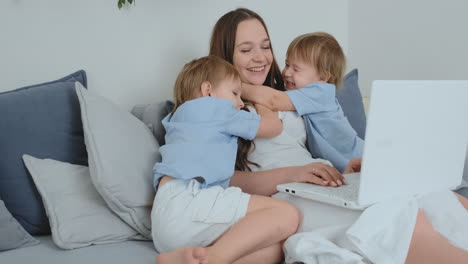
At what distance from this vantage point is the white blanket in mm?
1221

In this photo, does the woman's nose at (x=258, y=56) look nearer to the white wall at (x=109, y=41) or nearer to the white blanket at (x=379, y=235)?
the white wall at (x=109, y=41)

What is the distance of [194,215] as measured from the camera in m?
1.37

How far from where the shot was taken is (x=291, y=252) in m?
1.33

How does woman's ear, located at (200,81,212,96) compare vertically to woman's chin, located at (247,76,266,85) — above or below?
above

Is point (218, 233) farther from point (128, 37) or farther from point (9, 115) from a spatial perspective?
point (128, 37)

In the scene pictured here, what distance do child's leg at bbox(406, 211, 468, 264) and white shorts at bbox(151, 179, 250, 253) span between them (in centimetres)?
41

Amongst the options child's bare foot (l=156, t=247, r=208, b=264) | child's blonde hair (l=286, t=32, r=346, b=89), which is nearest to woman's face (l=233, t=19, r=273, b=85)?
child's blonde hair (l=286, t=32, r=346, b=89)

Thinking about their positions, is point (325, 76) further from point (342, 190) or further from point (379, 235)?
point (379, 235)

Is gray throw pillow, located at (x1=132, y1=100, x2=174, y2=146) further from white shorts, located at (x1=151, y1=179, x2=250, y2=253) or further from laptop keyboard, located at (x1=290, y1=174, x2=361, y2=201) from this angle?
laptop keyboard, located at (x1=290, y1=174, x2=361, y2=201)

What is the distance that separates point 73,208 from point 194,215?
1.28 ft

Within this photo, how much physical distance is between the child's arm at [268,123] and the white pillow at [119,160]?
33 centimetres

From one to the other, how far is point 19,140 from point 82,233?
0.34 meters

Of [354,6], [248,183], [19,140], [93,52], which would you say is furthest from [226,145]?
[354,6]

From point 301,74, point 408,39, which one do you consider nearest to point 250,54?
point 301,74
